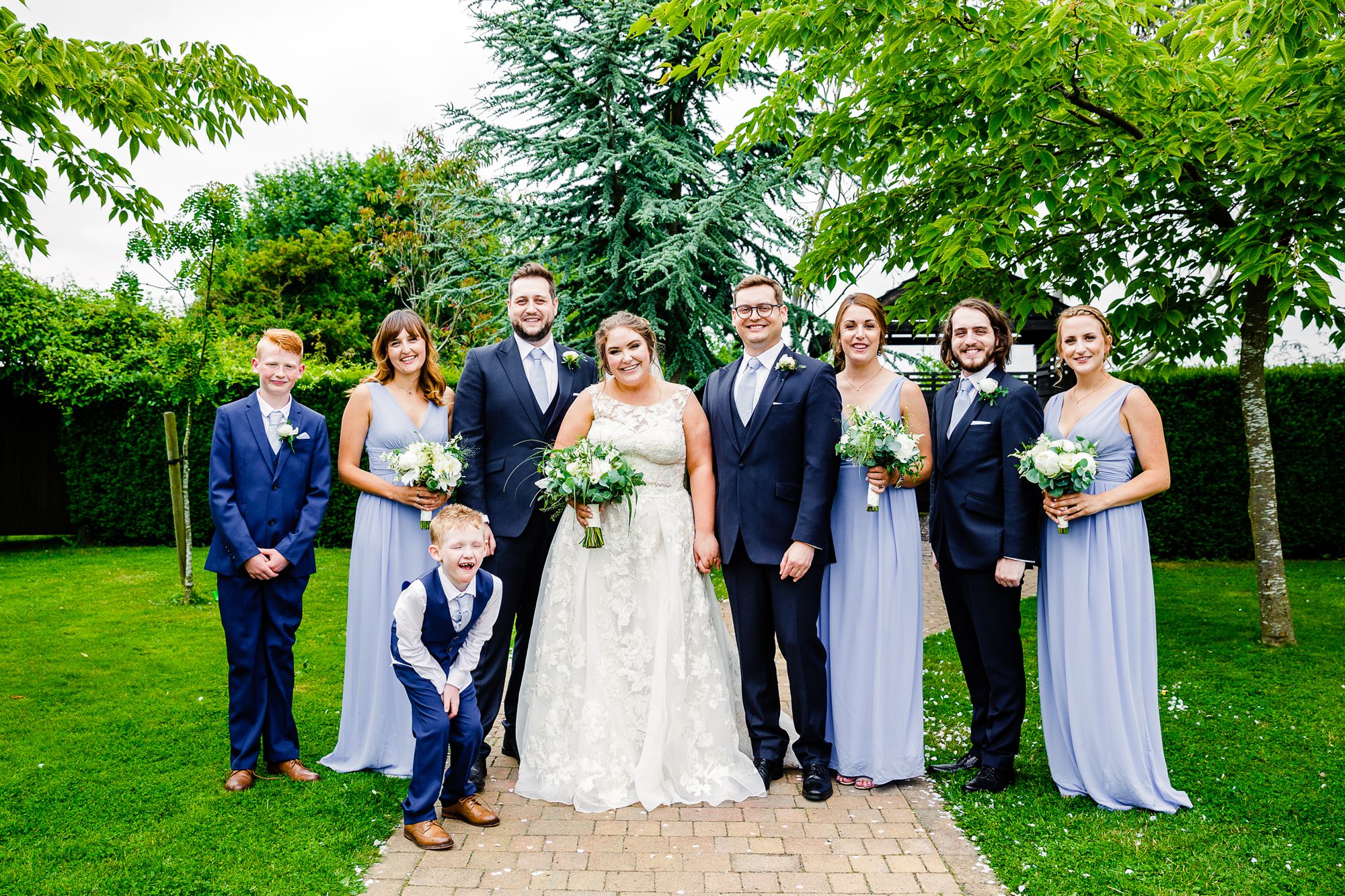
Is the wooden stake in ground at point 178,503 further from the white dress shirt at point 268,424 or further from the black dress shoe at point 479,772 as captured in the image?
the black dress shoe at point 479,772

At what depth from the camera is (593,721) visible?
15.2ft

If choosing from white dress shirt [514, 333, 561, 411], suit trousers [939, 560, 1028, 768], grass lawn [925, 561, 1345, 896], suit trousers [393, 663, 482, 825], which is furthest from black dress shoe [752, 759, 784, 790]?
white dress shirt [514, 333, 561, 411]

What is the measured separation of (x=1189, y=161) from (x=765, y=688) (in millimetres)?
4911

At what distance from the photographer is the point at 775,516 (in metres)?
4.64

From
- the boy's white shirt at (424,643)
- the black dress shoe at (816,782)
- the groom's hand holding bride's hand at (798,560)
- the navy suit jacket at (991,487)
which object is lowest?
the black dress shoe at (816,782)

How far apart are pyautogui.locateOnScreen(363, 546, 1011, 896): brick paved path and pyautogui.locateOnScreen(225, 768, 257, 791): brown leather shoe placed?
105 cm

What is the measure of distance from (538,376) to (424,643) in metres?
1.59

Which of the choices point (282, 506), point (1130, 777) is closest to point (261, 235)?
point (282, 506)

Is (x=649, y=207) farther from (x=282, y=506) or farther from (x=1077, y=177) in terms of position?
(x=282, y=506)

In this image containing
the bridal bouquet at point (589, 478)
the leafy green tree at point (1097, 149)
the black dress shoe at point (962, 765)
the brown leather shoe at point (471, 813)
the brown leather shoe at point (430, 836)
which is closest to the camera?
the brown leather shoe at point (430, 836)

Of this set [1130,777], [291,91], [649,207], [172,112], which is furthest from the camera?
[649,207]

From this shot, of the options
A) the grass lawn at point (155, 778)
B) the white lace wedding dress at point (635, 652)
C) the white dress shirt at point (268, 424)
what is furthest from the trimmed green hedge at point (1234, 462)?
the white lace wedding dress at point (635, 652)

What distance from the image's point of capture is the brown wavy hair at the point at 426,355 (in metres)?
4.88

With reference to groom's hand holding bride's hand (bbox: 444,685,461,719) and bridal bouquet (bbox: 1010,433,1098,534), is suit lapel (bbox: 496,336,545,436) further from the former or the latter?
bridal bouquet (bbox: 1010,433,1098,534)
